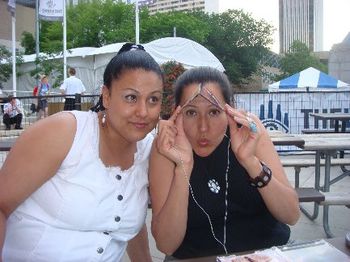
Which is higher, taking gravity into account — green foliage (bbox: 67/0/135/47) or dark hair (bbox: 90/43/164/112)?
green foliage (bbox: 67/0/135/47)

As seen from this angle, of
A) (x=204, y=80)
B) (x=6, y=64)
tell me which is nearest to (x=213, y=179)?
(x=204, y=80)

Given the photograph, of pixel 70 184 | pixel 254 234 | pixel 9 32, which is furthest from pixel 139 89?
pixel 9 32

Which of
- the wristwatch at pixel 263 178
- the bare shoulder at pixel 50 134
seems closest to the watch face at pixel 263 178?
the wristwatch at pixel 263 178

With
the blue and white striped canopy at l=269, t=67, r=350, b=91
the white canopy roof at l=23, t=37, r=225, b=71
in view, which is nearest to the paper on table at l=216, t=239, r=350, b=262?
the blue and white striped canopy at l=269, t=67, r=350, b=91

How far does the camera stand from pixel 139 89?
1804 mm

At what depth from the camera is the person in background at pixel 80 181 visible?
68.5 inches

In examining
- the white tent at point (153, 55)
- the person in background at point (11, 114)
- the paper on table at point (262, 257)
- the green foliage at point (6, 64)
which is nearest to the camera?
Answer: the paper on table at point (262, 257)

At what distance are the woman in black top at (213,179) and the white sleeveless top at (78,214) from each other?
0.61ft

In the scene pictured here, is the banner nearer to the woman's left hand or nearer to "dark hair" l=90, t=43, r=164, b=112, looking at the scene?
"dark hair" l=90, t=43, r=164, b=112

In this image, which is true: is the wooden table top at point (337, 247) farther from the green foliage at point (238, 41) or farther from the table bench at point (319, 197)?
the green foliage at point (238, 41)

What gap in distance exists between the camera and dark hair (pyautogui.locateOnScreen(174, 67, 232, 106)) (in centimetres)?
215

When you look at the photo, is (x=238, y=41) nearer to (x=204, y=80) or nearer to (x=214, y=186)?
(x=204, y=80)

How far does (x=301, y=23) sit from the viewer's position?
10619cm

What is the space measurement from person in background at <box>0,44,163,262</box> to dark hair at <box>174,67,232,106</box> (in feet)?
0.95
